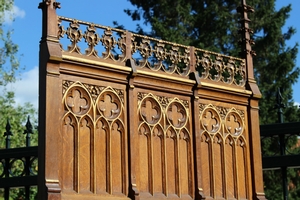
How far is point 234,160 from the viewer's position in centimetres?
1071

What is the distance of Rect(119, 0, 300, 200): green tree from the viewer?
23938 millimetres

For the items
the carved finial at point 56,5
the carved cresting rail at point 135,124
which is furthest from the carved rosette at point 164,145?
the carved finial at point 56,5

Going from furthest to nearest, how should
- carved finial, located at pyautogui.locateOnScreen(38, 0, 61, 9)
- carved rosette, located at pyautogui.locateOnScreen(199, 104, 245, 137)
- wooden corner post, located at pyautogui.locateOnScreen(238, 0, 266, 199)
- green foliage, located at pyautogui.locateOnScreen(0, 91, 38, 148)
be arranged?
1. green foliage, located at pyautogui.locateOnScreen(0, 91, 38, 148)
2. wooden corner post, located at pyautogui.locateOnScreen(238, 0, 266, 199)
3. carved rosette, located at pyautogui.locateOnScreen(199, 104, 245, 137)
4. carved finial, located at pyautogui.locateOnScreen(38, 0, 61, 9)

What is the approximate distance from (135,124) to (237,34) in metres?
16.3

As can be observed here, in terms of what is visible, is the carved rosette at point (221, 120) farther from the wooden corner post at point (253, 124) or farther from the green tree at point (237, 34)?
the green tree at point (237, 34)

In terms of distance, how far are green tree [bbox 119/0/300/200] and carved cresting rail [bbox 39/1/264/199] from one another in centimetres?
1267

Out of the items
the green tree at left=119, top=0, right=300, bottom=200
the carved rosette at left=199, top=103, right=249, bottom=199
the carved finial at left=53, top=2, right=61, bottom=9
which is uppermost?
the green tree at left=119, top=0, right=300, bottom=200

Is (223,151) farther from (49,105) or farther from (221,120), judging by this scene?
(49,105)

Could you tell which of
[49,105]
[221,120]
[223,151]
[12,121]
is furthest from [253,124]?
[12,121]

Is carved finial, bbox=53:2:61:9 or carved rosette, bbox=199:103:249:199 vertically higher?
carved finial, bbox=53:2:61:9

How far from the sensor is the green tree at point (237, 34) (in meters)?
23.9

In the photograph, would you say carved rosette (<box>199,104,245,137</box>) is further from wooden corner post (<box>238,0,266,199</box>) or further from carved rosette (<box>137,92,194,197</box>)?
carved rosette (<box>137,92,194,197</box>)

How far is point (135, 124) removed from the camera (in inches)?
372

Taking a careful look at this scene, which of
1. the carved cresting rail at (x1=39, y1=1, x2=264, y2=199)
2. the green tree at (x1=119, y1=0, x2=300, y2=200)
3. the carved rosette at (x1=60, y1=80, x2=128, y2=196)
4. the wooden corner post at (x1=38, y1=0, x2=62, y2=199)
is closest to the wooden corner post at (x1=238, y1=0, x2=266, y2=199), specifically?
the carved cresting rail at (x1=39, y1=1, x2=264, y2=199)
